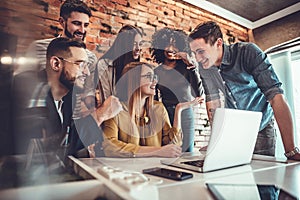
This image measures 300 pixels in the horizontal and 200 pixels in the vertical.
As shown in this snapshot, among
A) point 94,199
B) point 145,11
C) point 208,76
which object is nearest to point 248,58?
point 208,76

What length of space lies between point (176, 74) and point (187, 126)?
37 centimetres

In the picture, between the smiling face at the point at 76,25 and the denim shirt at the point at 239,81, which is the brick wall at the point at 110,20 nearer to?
the smiling face at the point at 76,25

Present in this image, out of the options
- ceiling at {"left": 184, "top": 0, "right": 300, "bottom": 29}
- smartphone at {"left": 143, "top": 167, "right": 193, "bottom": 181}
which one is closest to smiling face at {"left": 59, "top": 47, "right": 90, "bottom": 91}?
smartphone at {"left": 143, "top": 167, "right": 193, "bottom": 181}

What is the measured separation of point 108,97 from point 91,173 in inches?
27.9

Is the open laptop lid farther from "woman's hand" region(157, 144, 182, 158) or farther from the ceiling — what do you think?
the ceiling

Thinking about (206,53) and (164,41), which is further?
(206,53)

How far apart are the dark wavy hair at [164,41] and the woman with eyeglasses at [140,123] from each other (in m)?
0.10

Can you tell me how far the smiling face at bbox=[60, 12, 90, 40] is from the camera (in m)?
1.35

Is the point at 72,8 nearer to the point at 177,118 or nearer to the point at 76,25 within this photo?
the point at 76,25

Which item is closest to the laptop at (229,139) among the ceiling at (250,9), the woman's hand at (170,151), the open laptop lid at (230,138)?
the open laptop lid at (230,138)

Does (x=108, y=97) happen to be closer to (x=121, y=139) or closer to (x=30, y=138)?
(x=121, y=139)

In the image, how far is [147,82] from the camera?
5.11ft

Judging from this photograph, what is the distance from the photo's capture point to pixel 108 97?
1.42 meters

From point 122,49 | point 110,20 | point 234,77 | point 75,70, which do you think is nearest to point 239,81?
point 234,77
